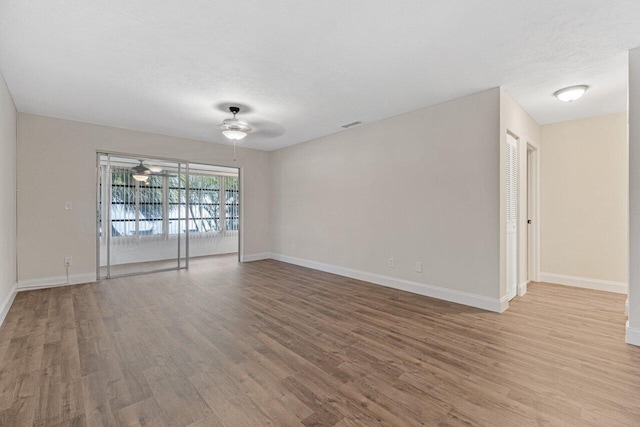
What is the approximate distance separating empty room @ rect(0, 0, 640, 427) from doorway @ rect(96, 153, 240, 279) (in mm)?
43

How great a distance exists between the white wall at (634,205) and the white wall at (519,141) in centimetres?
103

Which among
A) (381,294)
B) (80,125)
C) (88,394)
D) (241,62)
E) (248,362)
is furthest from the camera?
(80,125)

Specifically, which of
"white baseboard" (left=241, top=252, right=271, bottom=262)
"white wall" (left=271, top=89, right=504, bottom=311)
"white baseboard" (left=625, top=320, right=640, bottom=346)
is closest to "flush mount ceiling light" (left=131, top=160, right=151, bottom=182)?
"white baseboard" (left=241, top=252, right=271, bottom=262)

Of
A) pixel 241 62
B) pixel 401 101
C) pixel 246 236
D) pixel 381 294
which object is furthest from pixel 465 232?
pixel 246 236

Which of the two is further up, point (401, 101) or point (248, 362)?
point (401, 101)

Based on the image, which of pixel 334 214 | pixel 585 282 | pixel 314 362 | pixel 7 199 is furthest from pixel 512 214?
pixel 7 199

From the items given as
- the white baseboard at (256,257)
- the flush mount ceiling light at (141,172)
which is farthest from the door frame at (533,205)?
the flush mount ceiling light at (141,172)

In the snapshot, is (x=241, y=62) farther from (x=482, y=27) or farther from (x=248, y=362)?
(x=248, y=362)

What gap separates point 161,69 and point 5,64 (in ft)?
5.00

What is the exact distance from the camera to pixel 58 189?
4.52 metres

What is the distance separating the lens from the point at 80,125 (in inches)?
185

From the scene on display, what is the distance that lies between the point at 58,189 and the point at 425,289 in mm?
5854

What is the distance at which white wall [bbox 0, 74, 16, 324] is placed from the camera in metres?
3.16

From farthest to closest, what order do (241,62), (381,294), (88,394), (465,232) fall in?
1. (381,294)
2. (465,232)
3. (241,62)
4. (88,394)
